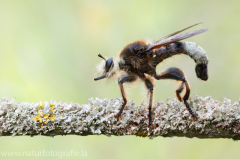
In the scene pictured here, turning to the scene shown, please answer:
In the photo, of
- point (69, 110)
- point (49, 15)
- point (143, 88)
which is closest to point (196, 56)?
point (143, 88)

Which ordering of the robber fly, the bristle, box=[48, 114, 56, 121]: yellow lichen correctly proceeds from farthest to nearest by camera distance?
the bristle < the robber fly < box=[48, 114, 56, 121]: yellow lichen

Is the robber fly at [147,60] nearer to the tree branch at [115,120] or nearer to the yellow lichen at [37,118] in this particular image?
the tree branch at [115,120]

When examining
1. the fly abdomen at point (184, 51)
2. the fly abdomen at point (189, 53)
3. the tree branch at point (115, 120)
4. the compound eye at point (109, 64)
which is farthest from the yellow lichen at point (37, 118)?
the fly abdomen at point (184, 51)

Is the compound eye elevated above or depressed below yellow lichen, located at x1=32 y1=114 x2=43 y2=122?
above

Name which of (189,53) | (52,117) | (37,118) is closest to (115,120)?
(52,117)

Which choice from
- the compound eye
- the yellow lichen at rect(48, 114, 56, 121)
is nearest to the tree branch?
the yellow lichen at rect(48, 114, 56, 121)

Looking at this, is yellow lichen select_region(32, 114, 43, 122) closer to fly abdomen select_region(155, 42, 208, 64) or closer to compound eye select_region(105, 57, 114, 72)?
compound eye select_region(105, 57, 114, 72)

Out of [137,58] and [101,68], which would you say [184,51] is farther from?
[101,68]

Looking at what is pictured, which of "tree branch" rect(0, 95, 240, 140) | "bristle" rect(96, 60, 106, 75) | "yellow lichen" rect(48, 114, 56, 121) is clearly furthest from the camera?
"bristle" rect(96, 60, 106, 75)
